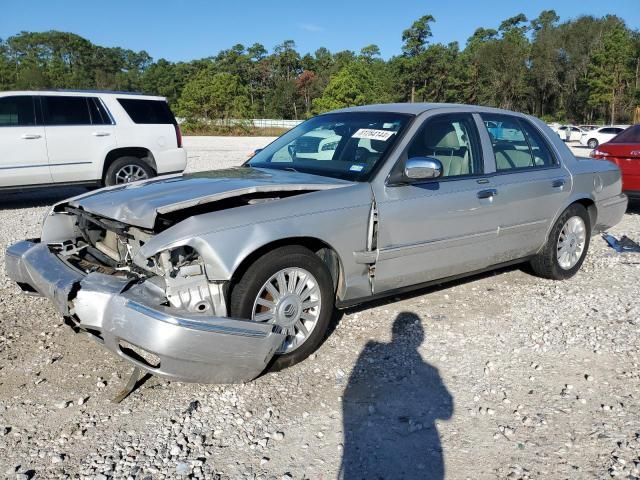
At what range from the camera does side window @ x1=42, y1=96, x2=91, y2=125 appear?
8.77 m

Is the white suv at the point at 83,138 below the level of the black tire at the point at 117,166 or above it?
above

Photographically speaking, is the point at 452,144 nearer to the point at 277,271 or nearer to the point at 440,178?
the point at 440,178

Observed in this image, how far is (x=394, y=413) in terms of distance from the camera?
127 inches

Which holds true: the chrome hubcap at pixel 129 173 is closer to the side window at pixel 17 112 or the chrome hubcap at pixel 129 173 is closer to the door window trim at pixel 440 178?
the side window at pixel 17 112

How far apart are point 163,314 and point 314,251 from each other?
119cm

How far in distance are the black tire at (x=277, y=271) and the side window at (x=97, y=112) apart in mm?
6819

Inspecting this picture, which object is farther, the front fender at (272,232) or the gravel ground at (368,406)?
the front fender at (272,232)

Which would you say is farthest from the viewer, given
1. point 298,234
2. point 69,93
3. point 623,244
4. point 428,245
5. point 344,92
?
point 344,92

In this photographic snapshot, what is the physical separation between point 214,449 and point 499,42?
7437 cm

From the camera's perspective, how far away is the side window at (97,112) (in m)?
9.15

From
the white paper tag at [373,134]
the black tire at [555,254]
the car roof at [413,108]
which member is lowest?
the black tire at [555,254]

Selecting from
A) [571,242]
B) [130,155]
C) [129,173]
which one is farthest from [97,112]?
[571,242]

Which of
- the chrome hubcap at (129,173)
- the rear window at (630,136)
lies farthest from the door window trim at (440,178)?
the chrome hubcap at (129,173)

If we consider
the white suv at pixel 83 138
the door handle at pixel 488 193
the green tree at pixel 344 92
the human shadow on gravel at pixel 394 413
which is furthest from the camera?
the green tree at pixel 344 92
